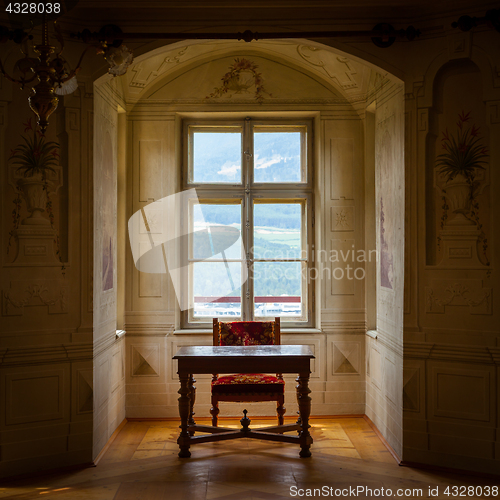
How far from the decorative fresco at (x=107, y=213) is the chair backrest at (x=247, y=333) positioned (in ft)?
3.60

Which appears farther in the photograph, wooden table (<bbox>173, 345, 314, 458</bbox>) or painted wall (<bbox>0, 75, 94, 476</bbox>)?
wooden table (<bbox>173, 345, 314, 458</bbox>)

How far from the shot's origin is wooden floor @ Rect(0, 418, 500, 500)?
138 inches

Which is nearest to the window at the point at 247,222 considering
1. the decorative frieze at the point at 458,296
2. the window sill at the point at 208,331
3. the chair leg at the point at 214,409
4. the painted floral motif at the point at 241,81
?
the window sill at the point at 208,331

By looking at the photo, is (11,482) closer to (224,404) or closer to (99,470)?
(99,470)

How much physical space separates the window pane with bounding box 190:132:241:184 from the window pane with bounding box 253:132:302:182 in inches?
8.5

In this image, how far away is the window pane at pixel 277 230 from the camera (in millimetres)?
5508

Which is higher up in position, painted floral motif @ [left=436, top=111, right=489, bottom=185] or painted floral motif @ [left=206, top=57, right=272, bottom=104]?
painted floral motif @ [left=206, top=57, right=272, bottom=104]

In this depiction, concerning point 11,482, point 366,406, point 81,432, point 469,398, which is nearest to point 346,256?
point 366,406

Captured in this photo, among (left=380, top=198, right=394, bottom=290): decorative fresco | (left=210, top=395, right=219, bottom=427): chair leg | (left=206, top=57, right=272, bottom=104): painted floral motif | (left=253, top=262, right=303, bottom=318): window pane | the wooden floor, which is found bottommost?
the wooden floor

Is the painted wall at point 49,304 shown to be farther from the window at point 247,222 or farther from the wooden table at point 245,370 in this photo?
the window at point 247,222

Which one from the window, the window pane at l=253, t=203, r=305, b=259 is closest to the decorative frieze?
the window

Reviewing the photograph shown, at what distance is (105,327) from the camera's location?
14.6 feet

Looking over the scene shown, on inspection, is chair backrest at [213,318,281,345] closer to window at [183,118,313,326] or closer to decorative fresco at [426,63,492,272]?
window at [183,118,313,326]

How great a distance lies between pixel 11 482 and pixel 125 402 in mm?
1599
